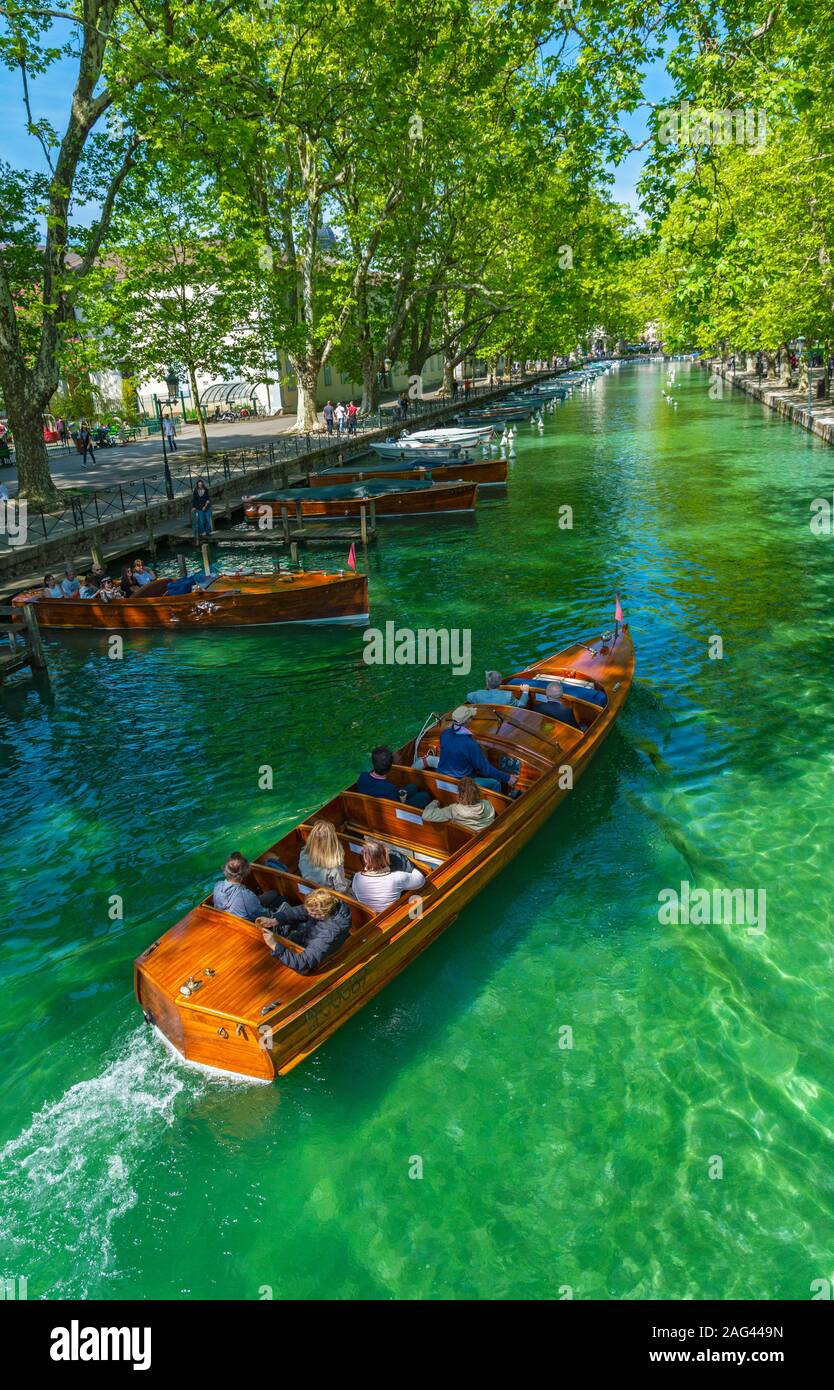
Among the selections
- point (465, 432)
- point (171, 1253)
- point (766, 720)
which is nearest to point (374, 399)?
point (465, 432)

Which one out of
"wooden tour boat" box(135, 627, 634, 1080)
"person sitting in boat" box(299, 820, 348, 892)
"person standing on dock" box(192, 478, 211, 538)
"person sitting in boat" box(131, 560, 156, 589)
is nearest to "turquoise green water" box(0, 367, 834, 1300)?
"wooden tour boat" box(135, 627, 634, 1080)

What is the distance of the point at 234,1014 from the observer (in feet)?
23.1

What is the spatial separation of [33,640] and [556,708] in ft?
39.5

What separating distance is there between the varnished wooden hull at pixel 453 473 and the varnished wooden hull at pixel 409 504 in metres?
2.30

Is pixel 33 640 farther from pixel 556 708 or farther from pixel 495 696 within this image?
pixel 556 708

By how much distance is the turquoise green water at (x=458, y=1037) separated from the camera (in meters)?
6.21

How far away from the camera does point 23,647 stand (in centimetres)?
1853

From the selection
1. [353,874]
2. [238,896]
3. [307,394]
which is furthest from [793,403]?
[238,896]

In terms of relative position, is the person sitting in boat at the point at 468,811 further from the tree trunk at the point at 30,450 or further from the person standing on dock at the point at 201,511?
the tree trunk at the point at 30,450

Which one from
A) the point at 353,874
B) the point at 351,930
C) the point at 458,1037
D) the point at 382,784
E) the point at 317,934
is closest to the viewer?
the point at 317,934

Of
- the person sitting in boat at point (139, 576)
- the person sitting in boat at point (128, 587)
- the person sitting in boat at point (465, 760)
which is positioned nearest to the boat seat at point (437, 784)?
the person sitting in boat at point (465, 760)

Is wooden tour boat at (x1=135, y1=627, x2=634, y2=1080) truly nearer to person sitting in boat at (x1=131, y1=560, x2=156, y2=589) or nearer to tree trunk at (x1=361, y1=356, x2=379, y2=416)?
person sitting in boat at (x1=131, y1=560, x2=156, y2=589)

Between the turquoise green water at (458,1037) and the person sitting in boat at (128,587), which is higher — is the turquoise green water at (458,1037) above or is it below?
below
